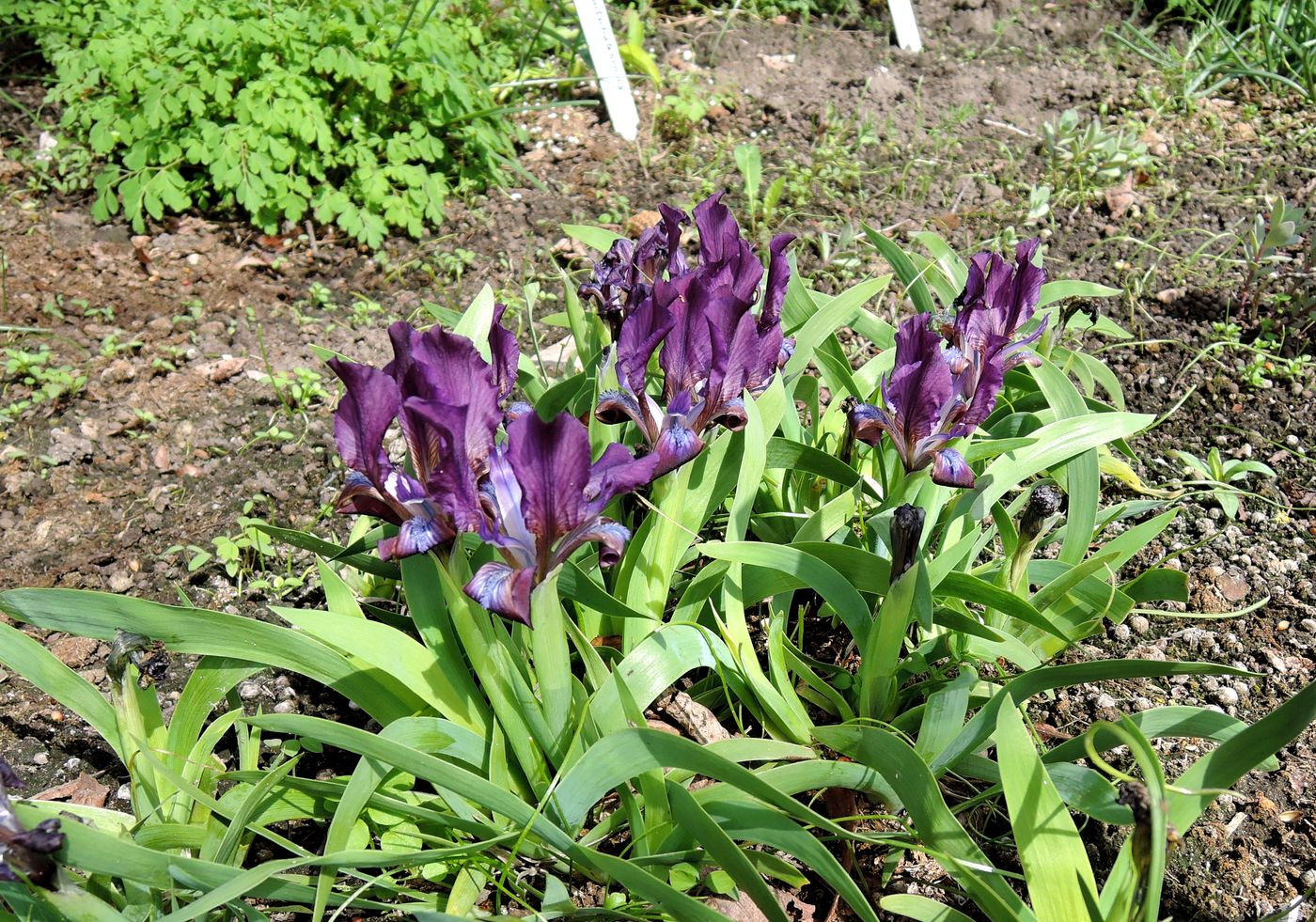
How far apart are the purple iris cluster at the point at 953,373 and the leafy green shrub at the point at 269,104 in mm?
2099

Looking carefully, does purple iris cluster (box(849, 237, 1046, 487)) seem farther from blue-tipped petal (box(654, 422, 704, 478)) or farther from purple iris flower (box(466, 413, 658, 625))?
purple iris flower (box(466, 413, 658, 625))

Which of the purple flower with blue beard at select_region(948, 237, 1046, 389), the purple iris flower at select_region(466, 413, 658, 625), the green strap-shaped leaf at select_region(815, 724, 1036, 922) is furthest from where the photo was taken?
the purple flower with blue beard at select_region(948, 237, 1046, 389)

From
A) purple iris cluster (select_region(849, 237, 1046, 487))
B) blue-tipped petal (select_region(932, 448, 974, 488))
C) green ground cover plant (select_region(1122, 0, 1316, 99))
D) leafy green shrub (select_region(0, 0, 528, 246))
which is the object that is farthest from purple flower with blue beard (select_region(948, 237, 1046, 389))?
green ground cover plant (select_region(1122, 0, 1316, 99))

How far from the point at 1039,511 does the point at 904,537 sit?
1.19ft

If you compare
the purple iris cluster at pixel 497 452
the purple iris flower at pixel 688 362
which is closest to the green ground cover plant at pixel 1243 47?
the purple iris flower at pixel 688 362

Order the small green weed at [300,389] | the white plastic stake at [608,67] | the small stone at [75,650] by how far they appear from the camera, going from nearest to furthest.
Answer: the small stone at [75,650], the small green weed at [300,389], the white plastic stake at [608,67]

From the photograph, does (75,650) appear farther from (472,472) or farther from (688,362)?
(688,362)

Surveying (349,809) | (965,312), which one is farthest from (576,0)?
(349,809)

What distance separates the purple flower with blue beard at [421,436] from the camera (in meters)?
1.17

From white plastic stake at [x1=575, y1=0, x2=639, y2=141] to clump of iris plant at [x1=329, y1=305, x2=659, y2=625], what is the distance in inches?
114

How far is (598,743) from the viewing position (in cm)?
127

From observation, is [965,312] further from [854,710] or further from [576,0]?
[576,0]

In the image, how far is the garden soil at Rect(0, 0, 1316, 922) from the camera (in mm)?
1949

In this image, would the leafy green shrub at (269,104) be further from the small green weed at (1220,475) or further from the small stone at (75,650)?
the small green weed at (1220,475)
